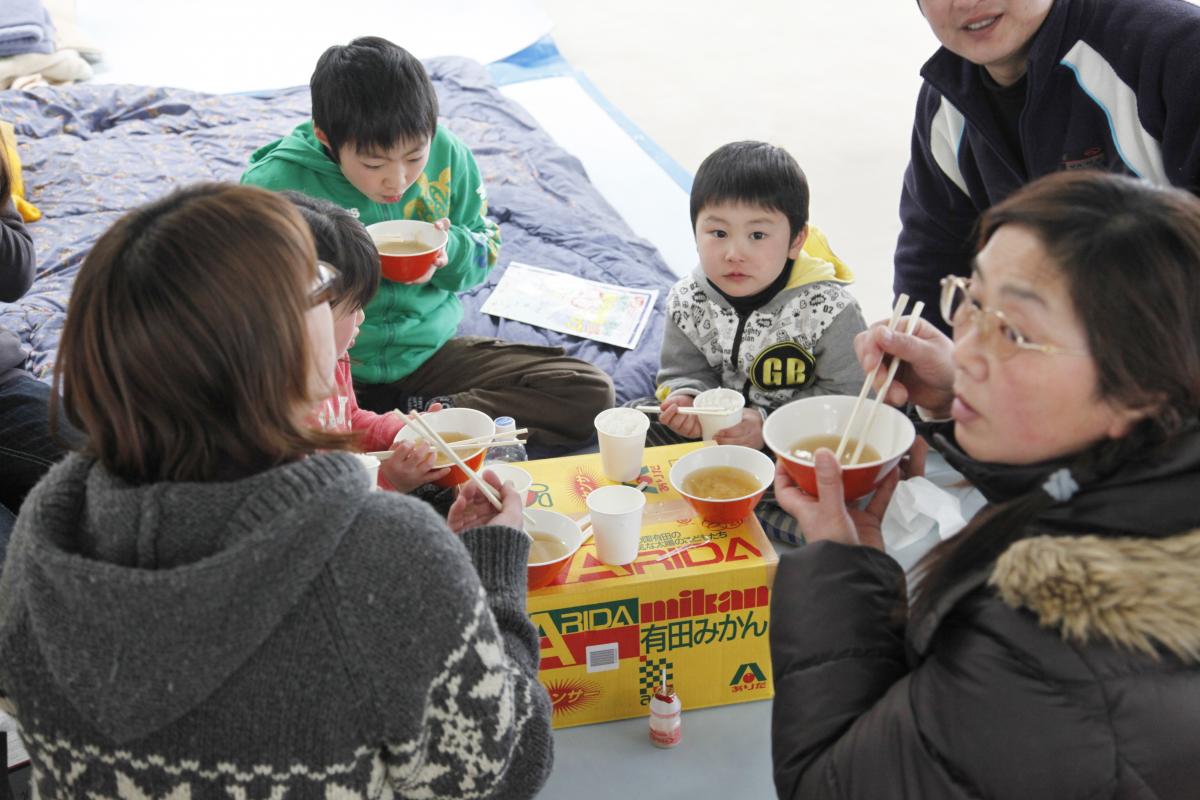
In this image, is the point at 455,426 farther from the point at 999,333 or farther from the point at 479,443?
the point at 999,333

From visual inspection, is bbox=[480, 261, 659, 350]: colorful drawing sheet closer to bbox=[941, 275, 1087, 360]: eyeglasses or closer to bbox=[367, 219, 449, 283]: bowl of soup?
bbox=[367, 219, 449, 283]: bowl of soup

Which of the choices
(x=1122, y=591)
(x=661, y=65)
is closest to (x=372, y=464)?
(x=1122, y=591)

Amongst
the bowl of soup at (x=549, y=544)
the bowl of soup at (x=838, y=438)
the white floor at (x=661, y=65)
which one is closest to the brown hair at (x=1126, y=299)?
the bowl of soup at (x=838, y=438)

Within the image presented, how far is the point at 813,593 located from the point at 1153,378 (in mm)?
463

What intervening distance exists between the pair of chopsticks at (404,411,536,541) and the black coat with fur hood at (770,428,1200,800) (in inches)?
23.4

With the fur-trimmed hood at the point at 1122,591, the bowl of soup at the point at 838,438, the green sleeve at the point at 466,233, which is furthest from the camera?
the green sleeve at the point at 466,233

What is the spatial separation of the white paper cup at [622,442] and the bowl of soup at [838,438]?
0.27m

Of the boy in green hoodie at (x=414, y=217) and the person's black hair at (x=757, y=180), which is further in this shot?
the boy in green hoodie at (x=414, y=217)

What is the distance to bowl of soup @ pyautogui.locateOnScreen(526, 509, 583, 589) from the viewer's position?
162cm

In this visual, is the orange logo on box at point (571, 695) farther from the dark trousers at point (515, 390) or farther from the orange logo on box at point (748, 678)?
the dark trousers at point (515, 390)

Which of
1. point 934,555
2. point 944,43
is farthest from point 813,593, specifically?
point 944,43

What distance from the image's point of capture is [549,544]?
1701 millimetres

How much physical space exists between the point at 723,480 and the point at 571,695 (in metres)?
0.45

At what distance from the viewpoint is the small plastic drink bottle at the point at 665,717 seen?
170 centimetres
